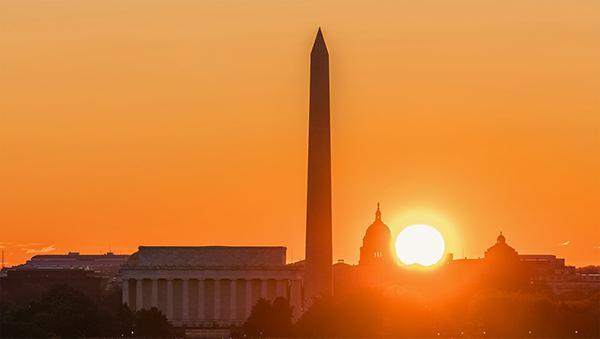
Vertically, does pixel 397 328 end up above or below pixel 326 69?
below

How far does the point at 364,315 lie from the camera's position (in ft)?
644

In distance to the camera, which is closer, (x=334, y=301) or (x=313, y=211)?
(x=313, y=211)

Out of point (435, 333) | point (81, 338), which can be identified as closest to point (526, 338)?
point (435, 333)

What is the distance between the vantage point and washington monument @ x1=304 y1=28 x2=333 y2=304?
186375 millimetres

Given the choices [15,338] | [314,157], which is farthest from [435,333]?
[15,338]

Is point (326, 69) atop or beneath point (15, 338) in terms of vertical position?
atop

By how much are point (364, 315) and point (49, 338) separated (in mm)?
22476

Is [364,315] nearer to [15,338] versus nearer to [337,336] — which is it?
[337,336]

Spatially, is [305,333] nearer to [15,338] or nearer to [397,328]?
[397,328]

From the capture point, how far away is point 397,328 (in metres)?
191

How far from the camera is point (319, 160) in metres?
188

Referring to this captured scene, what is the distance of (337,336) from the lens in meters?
188

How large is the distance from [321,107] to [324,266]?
40.0 feet

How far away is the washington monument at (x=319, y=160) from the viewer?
186 m
